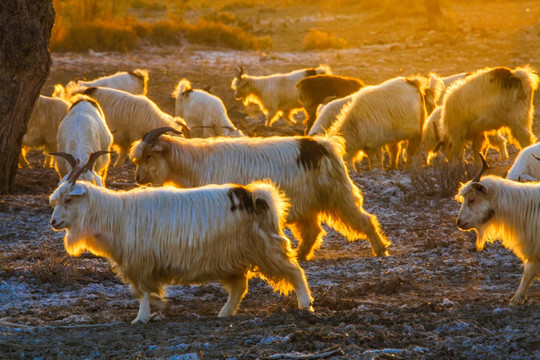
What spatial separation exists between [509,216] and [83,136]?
5445 millimetres

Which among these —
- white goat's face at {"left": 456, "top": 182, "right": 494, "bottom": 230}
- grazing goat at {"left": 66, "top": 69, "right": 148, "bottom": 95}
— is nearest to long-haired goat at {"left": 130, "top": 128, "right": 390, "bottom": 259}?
white goat's face at {"left": 456, "top": 182, "right": 494, "bottom": 230}

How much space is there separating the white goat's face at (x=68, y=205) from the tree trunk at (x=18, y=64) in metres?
4.57

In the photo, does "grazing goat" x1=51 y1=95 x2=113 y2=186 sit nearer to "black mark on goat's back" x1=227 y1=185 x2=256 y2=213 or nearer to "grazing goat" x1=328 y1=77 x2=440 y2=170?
"grazing goat" x1=328 y1=77 x2=440 y2=170

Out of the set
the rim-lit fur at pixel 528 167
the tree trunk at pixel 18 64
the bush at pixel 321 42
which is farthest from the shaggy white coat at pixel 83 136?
the bush at pixel 321 42

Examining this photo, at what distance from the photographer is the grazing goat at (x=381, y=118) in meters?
11.7

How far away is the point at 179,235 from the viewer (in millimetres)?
5938

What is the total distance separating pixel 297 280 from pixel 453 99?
6.64 metres

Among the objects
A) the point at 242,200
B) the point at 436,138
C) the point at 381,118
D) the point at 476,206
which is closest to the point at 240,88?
the point at 436,138

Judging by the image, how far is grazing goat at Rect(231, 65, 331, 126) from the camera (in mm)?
17422

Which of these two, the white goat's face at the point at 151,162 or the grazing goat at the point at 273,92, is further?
the grazing goat at the point at 273,92

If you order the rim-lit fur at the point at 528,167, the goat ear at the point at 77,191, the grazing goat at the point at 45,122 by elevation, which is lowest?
the grazing goat at the point at 45,122

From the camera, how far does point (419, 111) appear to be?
479 inches

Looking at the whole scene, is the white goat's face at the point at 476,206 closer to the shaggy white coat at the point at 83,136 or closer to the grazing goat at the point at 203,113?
the shaggy white coat at the point at 83,136

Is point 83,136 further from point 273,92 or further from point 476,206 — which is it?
point 273,92
